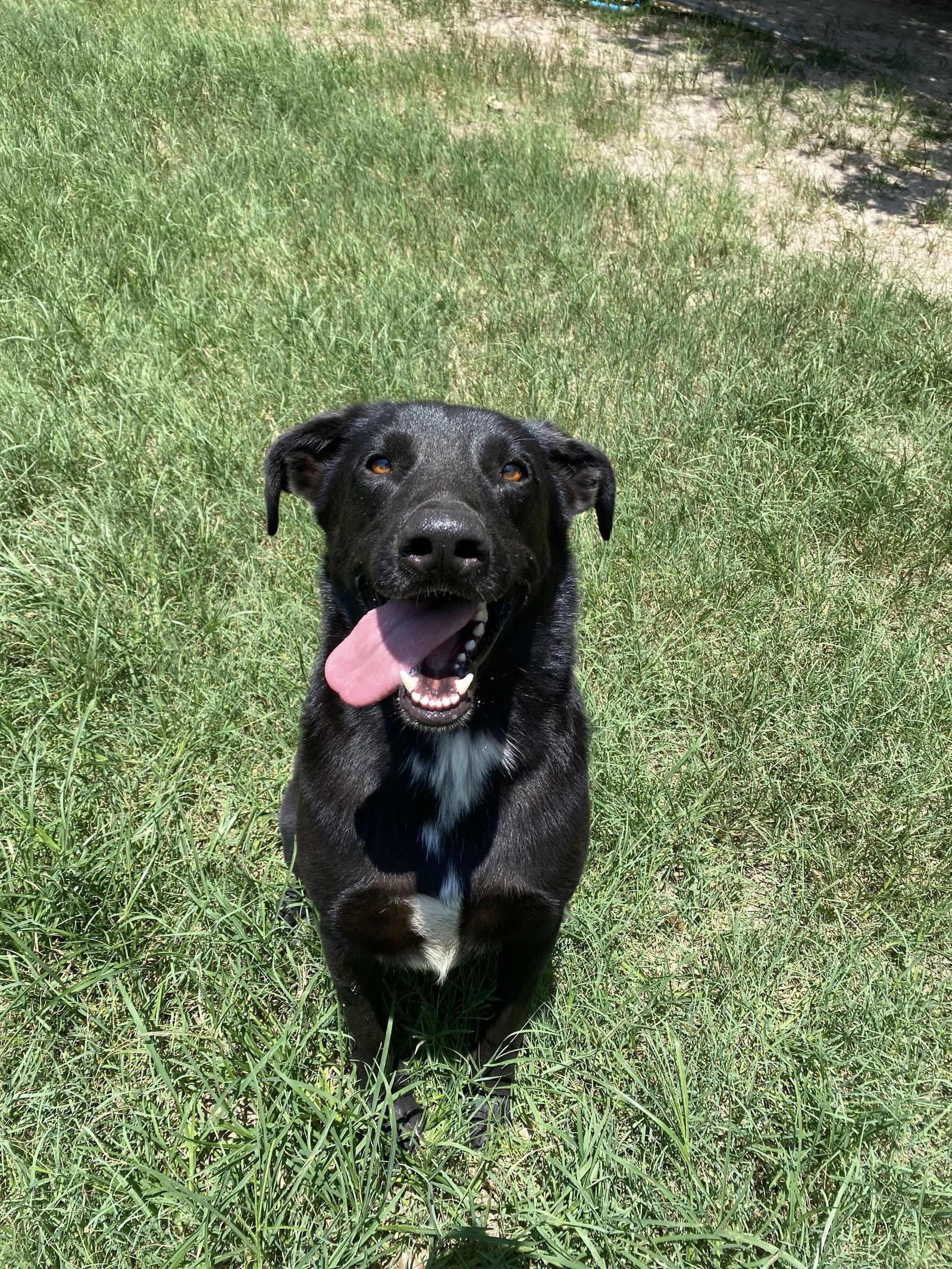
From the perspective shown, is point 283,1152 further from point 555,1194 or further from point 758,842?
point 758,842

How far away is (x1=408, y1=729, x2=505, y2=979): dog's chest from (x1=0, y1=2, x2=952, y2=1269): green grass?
1.43ft

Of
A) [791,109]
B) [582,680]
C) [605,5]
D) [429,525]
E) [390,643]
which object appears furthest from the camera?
[605,5]

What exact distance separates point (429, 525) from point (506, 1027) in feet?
4.25

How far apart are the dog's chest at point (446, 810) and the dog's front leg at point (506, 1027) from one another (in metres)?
0.19

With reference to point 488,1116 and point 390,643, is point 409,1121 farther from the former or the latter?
point 390,643

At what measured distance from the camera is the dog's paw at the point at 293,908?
2213 millimetres

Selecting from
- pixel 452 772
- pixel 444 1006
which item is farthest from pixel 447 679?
pixel 444 1006

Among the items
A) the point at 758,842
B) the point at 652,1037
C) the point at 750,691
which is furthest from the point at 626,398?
the point at 652,1037

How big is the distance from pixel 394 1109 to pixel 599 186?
18.6 ft

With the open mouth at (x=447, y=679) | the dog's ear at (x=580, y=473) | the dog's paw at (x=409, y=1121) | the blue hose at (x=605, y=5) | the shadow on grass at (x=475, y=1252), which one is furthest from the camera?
the blue hose at (x=605, y=5)

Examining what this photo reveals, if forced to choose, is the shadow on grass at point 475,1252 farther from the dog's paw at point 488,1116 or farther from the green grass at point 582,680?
the dog's paw at point 488,1116

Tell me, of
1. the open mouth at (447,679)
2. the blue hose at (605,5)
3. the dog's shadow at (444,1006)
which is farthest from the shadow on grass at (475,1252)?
the blue hose at (605,5)

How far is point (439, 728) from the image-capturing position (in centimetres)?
164

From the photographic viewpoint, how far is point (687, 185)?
19.3 ft
